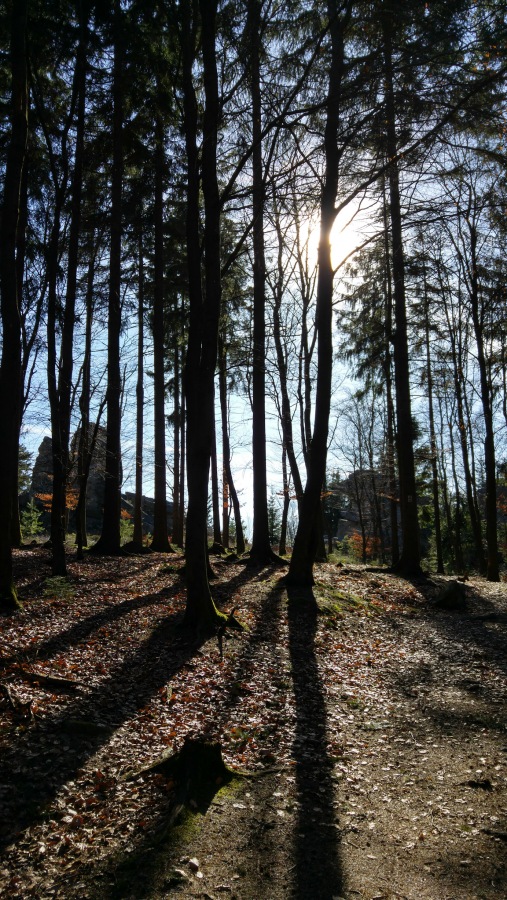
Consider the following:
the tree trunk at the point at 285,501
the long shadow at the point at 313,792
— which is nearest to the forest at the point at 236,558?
the long shadow at the point at 313,792

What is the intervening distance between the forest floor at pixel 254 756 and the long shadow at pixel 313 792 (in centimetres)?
2

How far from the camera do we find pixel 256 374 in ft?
47.8

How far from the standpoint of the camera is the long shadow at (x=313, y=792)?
319 cm

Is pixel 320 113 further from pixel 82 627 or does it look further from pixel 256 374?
pixel 82 627

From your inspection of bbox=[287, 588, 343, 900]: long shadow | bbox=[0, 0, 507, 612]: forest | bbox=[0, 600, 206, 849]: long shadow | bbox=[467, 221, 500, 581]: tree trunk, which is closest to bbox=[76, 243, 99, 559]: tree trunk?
bbox=[0, 0, 507, 612]: forest

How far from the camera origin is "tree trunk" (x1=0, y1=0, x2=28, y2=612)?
25.8 feet

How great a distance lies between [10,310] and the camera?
812 cm

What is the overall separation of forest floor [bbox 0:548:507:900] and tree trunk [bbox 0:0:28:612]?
110 centimetres

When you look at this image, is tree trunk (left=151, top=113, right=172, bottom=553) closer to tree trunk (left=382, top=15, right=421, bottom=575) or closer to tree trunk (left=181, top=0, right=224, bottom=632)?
tree trunk (left=181, top=0, right=224, bottom=632)

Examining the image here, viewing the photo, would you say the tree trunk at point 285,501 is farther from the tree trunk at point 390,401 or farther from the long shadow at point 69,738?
the long shadow at point 69,738

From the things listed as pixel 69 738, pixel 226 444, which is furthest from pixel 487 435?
pixel 69 738

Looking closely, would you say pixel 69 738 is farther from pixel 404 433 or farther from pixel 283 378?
pixel 283 378

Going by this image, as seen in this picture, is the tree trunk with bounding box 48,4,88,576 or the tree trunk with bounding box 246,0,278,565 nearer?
the tree trunk with bounding box 48,4,88,576

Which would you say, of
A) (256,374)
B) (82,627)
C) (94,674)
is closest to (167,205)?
(256,374)
